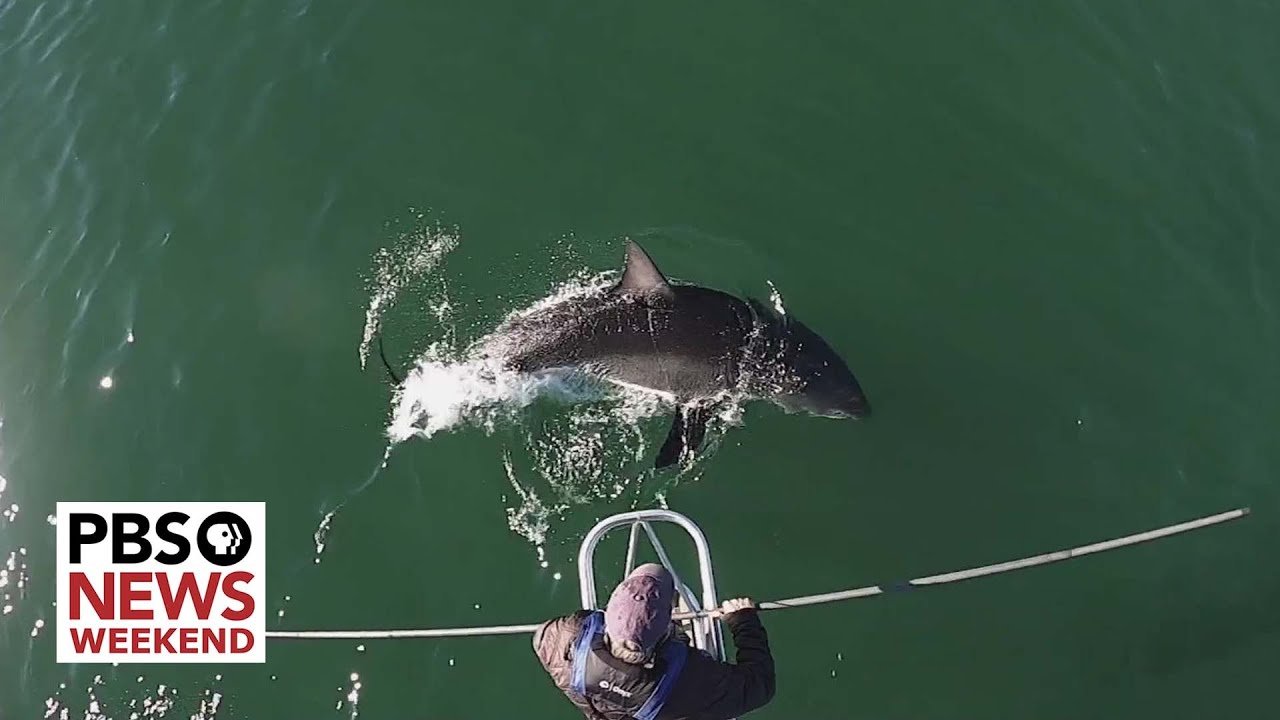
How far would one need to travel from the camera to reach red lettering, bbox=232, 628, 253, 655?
11.2 meters

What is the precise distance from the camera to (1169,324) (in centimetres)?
1224

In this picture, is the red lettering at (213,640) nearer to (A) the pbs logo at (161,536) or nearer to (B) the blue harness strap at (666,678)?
(A) the pbs logo at (161,536)

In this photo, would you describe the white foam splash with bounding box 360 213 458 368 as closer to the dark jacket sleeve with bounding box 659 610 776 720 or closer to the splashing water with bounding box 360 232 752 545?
the splashing water with bounding box 360 232 752 545

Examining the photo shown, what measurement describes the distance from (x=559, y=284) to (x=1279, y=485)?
8.51 m

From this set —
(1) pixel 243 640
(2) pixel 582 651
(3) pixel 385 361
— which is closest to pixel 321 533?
(1) pixel 243 640

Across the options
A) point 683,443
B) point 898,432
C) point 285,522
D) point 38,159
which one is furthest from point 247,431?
point 898,432

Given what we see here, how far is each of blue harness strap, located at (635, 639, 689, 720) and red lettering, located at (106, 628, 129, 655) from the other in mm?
7381

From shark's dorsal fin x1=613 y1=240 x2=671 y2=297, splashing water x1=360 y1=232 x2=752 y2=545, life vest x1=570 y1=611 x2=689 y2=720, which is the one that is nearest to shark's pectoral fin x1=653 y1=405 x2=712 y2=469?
splashing water x1=360 y1=232 x2=752 y2=545

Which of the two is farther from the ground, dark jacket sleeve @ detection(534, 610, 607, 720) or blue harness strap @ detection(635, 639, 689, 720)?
dark jacket sleeve @ detection(534, 610, 607, 720)

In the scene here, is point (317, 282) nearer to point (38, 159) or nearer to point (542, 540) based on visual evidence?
point (542, 540)

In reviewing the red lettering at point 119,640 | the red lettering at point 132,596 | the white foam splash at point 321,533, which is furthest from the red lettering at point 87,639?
the white foam splash at point 321,533

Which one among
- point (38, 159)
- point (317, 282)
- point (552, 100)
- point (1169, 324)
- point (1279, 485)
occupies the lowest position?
point (1279, 485)

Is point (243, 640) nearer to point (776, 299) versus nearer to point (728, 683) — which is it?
point (728, 683)

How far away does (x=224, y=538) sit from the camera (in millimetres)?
11820
